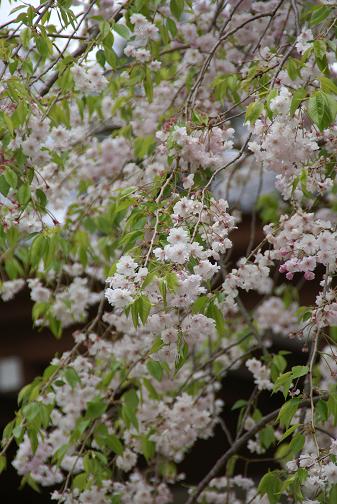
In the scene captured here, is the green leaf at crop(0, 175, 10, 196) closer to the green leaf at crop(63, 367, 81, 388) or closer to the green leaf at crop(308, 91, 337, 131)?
the green leaf at crop(63, 367, 81, 388)

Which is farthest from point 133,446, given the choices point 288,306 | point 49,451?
point 288,306

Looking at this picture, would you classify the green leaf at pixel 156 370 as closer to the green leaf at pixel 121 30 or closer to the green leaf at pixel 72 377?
the green leaf at pixel 72 377

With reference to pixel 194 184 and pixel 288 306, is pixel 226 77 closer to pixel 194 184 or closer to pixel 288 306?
pixel 194 184

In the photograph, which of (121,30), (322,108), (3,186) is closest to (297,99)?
(322,108)

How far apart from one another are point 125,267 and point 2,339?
3.15 m

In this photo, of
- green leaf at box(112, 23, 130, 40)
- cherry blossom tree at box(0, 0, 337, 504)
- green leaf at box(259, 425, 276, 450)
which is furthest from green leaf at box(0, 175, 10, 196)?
green leaf at box(259, 425, 276, 450)

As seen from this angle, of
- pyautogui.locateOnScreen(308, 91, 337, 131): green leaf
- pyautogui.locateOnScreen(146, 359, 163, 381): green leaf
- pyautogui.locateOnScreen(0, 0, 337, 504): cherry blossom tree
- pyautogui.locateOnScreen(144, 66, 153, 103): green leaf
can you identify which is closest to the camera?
pyautogui.locateOnScreen(308, 91, 337, 131): green leaf

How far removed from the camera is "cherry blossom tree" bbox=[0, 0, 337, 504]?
1.76 m

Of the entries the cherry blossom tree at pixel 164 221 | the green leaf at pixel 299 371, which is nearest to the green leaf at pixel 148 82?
the cherry blossom tree at pixel 164 221

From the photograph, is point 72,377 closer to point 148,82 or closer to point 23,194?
point 23,194

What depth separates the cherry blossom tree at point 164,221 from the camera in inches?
69.2

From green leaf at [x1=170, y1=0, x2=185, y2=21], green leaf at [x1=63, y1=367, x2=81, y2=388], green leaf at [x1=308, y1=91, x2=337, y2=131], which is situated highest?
green leaf at [x1=170, y1=0, x2=185, y2=21]

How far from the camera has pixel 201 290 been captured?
1623 mm

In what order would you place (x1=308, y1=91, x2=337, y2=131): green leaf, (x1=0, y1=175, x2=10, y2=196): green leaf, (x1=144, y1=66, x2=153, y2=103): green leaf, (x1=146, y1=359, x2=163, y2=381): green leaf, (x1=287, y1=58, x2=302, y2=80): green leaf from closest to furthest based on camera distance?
(x1=308, y1=91, x2=337, y2=131): green leaf, (x1=287, y1=58, x2=302, y2=80): green leaf, (x1=0, y1=175, x2=10, y2=196): green leaf, (x1=146, y1=359, x2=163, y2=381): green leaf, (x1=144, y1=66, x2=153, y2=103): green leaf
